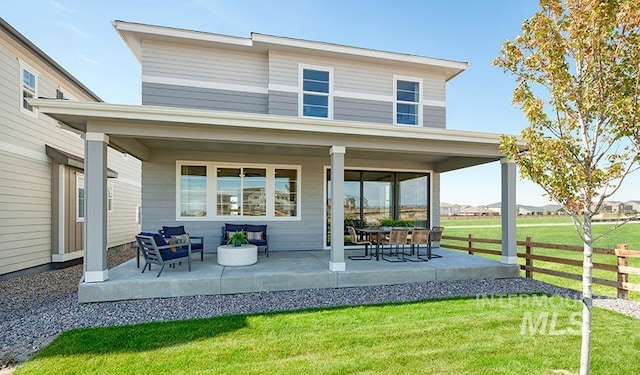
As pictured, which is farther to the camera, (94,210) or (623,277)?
(623,277)

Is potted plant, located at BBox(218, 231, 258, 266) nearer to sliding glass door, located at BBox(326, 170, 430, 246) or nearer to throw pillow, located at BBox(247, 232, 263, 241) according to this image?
throw pillow, located at BBox(247, 232, 263, 241)

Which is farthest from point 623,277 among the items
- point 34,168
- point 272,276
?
point 34,168

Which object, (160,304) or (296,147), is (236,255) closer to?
(160,304)

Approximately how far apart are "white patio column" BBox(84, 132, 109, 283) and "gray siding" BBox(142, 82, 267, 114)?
3048mm

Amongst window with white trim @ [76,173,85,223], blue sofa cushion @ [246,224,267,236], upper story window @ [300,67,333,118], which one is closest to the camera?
blue sofa cushion @ [246,224,267,236]

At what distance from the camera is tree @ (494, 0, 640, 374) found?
2.62 metres

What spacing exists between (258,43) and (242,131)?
356cm

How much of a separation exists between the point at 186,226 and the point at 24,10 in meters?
6.55

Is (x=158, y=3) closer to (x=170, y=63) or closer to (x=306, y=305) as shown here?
(x=170, y=63)

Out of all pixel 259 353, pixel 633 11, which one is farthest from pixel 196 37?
pixel 633 11

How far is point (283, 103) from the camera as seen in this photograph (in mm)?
8617

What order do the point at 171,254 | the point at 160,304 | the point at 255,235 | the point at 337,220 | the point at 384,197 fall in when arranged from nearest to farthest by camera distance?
the point at 160,304 < the point at 171,254 < the point at 337,220 < the point at 255,235 < the point at 384,197

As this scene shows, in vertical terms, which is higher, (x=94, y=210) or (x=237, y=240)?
(x=94, y=210)

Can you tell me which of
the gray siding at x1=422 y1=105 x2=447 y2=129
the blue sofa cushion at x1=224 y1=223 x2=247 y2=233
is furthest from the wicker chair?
the gray siding at x1=422 y1=105 x2=447 y2=129
